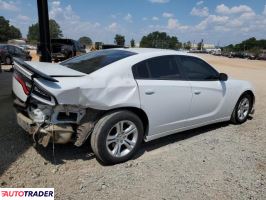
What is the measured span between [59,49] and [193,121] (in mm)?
19103

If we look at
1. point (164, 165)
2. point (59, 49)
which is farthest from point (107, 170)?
point (59, 49)

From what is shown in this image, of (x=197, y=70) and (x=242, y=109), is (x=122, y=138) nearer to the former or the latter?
(x=197, y=70)

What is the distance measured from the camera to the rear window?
15.3 feet

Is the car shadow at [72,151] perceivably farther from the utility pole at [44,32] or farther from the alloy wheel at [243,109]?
the utility pole at [44,32]

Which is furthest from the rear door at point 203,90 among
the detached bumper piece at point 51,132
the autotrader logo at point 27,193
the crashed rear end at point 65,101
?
the autotrader logo at point 27,193

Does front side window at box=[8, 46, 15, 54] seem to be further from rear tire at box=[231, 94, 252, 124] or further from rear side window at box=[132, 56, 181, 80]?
rear side window at box=[132, 56, 181, 80]

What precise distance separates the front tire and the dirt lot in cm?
15

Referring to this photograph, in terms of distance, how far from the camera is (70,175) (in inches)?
159

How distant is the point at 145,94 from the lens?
457 cm

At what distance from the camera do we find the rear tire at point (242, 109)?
21.4ft

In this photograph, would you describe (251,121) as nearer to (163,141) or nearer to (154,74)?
(163,141)

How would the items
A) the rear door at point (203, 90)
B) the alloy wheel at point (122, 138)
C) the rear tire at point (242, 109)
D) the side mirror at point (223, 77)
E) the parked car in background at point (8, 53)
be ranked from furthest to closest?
1. the parked car in background at point (8, 53)
2. the rear tire at point (242, 109)
3. the side mirror at point (223, 77)
4. the rear door at point (203, 90)
5. the alloy wheel at point (122, 138)

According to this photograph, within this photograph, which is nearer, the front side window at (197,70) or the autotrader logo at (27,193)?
the autotrader logo at (27,193)

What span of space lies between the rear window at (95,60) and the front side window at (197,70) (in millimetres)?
1031
